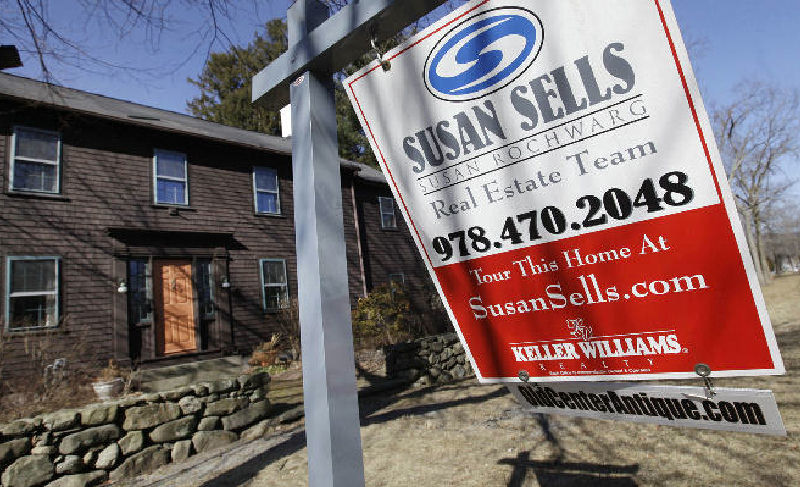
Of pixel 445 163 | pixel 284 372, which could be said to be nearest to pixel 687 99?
pixel 445 163

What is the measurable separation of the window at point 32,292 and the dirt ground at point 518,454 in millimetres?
6453

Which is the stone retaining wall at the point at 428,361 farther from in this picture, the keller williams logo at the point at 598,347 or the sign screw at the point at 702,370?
the sign screw at the point at 702,370

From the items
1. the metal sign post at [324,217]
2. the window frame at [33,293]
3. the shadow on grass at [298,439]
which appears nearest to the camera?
the metal sign post at [324,217]

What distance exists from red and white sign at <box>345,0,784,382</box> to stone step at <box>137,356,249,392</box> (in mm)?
9133

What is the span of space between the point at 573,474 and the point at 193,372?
9.94 m

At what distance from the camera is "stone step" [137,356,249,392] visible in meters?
9.34

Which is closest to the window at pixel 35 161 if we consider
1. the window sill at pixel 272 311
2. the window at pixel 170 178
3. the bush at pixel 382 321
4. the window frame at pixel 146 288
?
the window at pixel 170 178

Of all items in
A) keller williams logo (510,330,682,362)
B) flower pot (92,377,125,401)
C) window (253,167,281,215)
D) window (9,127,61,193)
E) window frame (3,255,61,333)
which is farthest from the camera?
window (253,167,281,215)

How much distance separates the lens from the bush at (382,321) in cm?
1191

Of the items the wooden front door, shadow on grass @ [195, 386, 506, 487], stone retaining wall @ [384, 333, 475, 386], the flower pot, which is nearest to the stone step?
the wooden front door

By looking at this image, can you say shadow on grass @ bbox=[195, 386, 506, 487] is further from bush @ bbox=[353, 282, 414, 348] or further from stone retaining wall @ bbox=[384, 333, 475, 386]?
bush @ bbox=[353, 282, 414, 348]

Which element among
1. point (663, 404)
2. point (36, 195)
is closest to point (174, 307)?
point (36, 195)

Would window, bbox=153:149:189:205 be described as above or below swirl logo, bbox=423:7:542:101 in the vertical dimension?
above

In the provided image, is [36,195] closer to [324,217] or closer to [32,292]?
[32,292]
